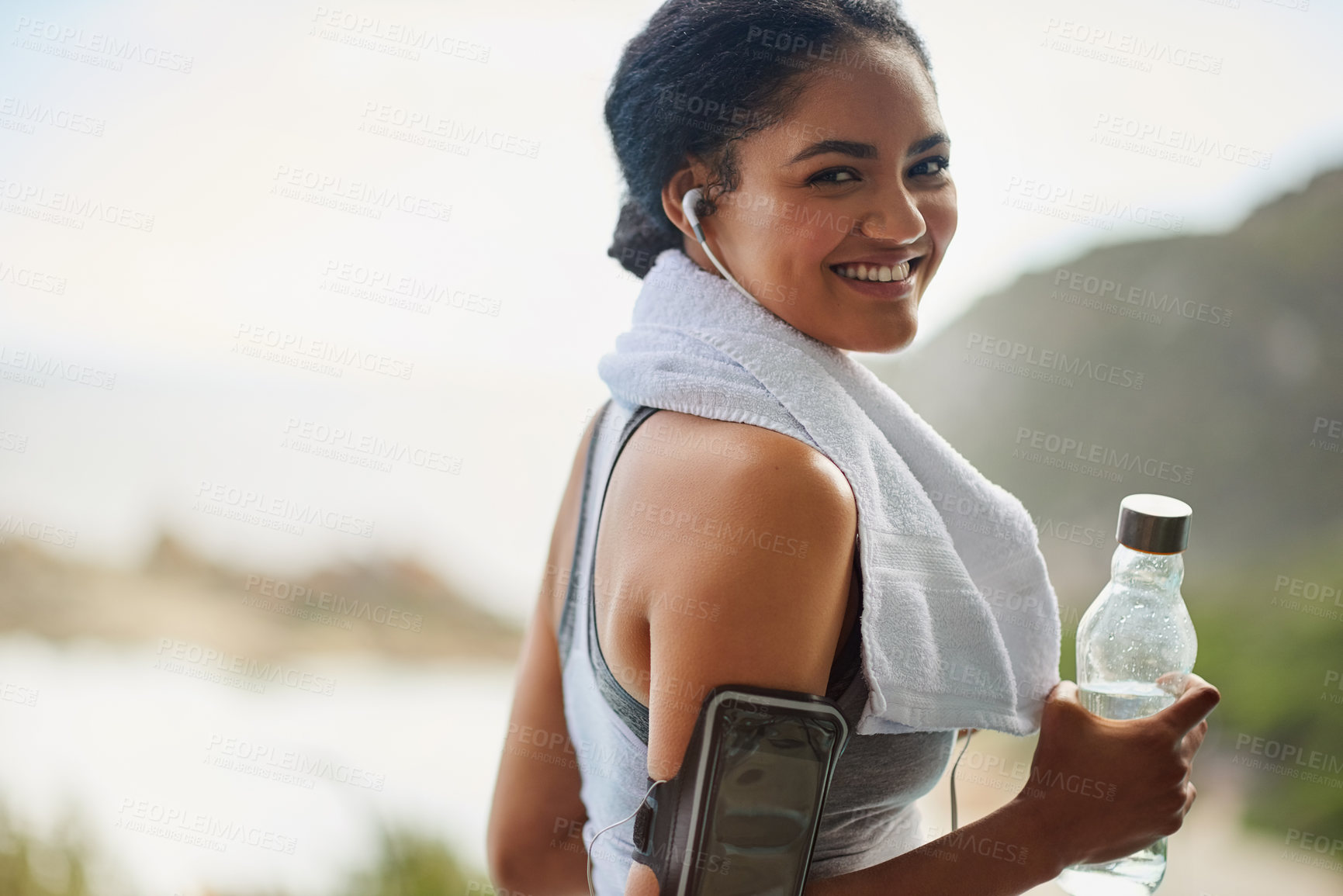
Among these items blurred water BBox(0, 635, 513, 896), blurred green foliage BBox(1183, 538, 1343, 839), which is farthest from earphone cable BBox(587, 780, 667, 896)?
blurred green foliage BBox(1183, 538, 1343, 839)

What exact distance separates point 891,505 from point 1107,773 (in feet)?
0.89

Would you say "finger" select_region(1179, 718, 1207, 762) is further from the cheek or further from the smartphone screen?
the cheek

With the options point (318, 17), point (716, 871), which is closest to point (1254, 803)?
point (716, 871)

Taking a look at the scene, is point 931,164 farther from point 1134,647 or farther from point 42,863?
point 42,863

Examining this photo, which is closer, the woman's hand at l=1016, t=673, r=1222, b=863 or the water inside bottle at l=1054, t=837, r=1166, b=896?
the woman's hand at l=1016, t=673, r=1222, b=863

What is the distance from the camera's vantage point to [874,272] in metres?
0.75

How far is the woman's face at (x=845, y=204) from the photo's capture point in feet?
2.29

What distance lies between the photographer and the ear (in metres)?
0.76

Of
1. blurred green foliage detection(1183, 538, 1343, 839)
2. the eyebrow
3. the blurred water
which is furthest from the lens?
blurred green foliage detection(1183, 538, 1343, 839)

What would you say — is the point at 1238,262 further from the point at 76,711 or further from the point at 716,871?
the point at 76,711

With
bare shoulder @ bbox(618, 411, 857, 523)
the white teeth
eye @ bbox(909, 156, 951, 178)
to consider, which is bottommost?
bare shoulder @ bbox(618, 411, 857, 523)

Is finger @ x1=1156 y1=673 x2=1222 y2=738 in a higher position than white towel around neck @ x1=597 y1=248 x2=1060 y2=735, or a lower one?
lower

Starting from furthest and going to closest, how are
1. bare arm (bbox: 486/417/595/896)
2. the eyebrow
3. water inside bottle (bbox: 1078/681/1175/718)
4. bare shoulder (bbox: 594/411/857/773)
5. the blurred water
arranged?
the blurred water < bare arm (bbox: 486/417/595/896) < water inside bottle (bbox: 1078/681/1175/718) < the eyebrow < bare shoulder (bbox: 594/411/857/773)

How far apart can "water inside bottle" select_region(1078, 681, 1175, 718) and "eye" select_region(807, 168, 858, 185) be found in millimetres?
476
